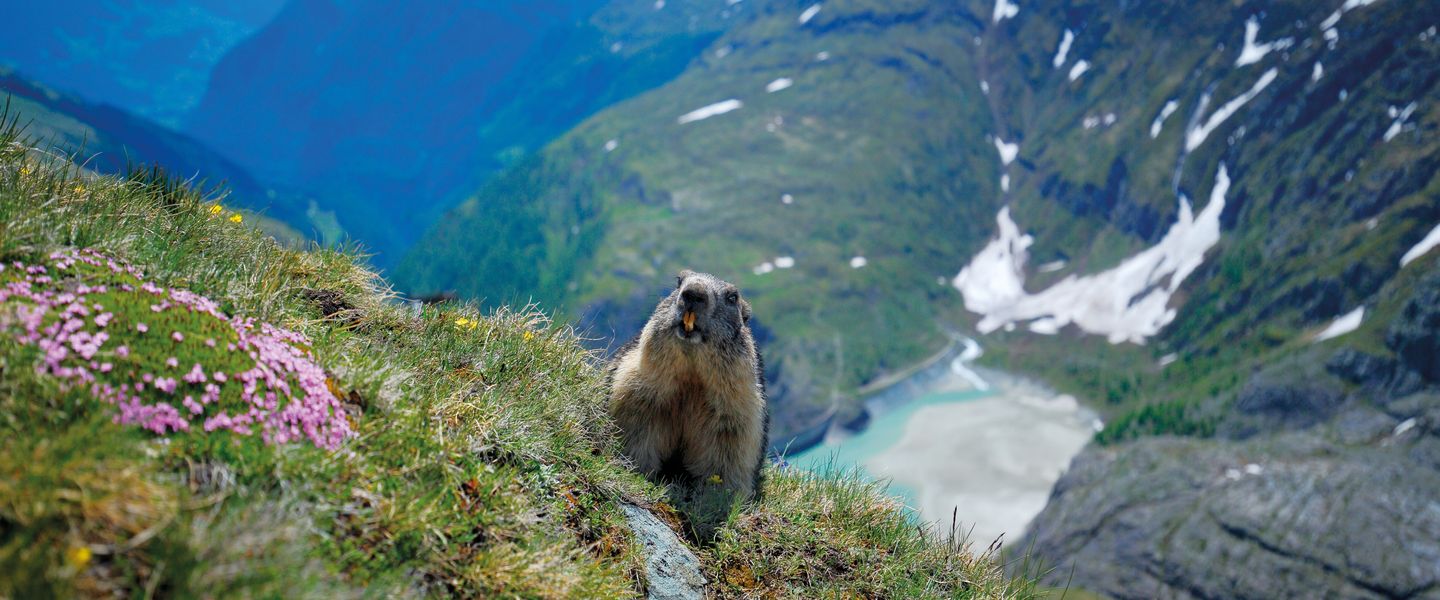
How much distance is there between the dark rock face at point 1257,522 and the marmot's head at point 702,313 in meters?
124

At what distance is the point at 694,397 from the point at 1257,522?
150218mm

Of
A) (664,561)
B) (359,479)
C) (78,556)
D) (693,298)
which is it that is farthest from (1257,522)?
(78,556)

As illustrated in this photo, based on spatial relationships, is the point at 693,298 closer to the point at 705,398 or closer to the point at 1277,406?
the point at 705,398

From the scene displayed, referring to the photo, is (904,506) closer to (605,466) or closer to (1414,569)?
(605,466)

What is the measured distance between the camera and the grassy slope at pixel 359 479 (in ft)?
13.5

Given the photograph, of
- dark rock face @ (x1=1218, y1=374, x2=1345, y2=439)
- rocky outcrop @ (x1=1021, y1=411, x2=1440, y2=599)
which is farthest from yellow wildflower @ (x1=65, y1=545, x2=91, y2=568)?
dark rock face @ (x1=1218, y1=374, x2=1345, y2=439)

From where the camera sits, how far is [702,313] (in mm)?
9742

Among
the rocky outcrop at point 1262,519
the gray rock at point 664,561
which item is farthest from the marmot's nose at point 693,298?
the rocky outcrop at point 1262,519

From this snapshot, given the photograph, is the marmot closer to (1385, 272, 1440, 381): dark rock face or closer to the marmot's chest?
the marmot's chest

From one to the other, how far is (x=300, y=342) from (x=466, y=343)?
2337 mm

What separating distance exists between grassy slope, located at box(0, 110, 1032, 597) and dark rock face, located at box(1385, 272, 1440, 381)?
707 ft

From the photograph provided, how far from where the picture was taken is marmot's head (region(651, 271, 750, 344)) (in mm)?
9680

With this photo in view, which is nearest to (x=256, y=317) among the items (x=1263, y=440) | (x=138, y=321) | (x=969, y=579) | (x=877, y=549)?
(x=138, y=321)

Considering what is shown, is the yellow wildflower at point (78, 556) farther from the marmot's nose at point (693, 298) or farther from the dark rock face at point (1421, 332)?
the dark rock face at point (1421, 332)
